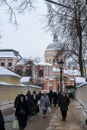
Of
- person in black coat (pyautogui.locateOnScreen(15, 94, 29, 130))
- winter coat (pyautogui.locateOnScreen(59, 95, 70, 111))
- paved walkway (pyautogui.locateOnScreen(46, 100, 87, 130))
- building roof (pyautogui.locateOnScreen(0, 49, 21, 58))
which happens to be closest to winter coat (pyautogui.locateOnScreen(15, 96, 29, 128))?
person in black coat (pyautogui.locateOnScreen(15, 94, 29, 130))

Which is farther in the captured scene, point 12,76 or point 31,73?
point 31,73

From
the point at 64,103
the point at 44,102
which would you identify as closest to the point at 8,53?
the point at 44,102

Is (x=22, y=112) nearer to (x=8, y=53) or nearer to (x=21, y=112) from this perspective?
(x=21, y=112)

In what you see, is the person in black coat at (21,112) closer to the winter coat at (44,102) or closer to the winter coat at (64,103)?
the winter coat at (64,103)

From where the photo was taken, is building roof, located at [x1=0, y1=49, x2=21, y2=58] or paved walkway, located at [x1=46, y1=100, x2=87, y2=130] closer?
paved walkway, located at [x1=46, y1=100, x2=87, y2=130]

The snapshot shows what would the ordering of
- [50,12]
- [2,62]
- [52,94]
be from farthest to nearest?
[2,62], [52,94], [50,12]

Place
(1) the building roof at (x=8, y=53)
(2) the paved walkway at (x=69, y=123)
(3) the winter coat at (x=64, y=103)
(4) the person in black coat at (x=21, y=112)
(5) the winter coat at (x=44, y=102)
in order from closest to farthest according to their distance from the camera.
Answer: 1. (4) the person in black coat at (x=21, y=112)
2. (2) the paved walkway at (x=69, y=123)
3. (3) the winter coat at (x=64, y=103)
4. (5) the winter coat at (x=44, y=102)
5. (1) the building roof at (x=8, y=53)

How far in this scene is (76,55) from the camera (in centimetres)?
5219

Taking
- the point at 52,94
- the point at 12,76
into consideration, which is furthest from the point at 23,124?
the point at 12,76

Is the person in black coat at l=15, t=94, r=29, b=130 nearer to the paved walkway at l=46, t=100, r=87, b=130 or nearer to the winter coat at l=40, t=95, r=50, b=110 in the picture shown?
the paved walkway at l=46, t=100, r=87, b=130

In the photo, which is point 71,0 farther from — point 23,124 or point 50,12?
point 50,12

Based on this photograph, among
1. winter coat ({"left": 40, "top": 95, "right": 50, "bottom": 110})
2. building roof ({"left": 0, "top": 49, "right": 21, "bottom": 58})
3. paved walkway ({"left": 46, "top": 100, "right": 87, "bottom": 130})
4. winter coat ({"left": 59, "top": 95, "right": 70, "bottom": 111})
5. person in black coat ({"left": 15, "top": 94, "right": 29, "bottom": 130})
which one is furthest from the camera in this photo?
building roof ({"left": 0, "top": 49, "right": 21, "bottom": 58})

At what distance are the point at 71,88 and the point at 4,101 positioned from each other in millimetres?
58770

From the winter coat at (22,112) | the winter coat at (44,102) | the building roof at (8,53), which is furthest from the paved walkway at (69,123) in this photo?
the building roof at (8,53)
